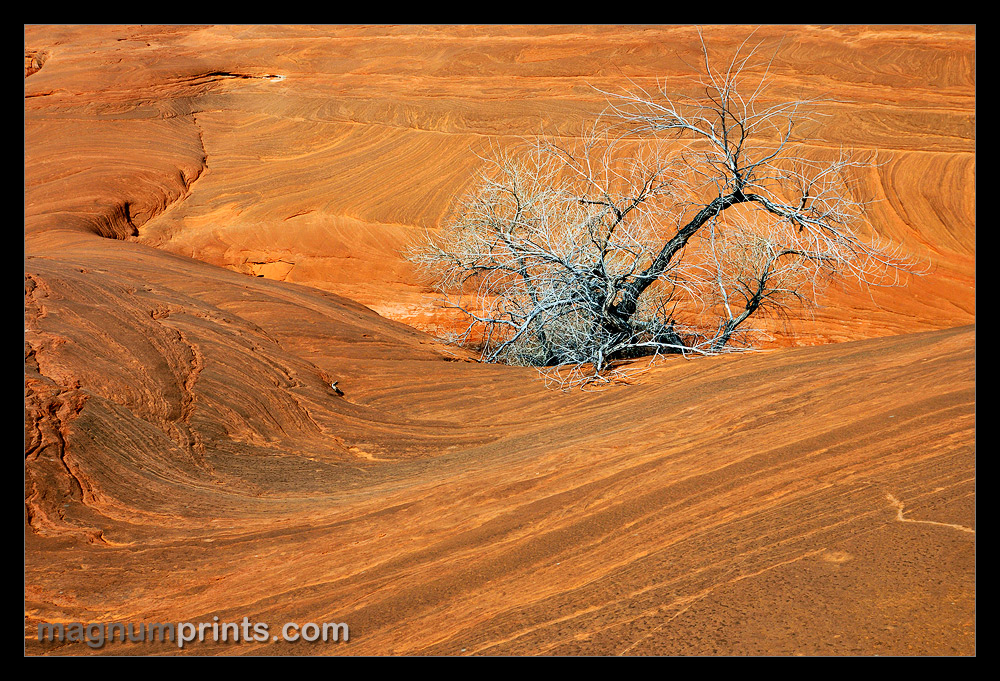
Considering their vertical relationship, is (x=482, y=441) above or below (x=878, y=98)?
below

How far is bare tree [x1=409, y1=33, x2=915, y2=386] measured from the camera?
28.9 feet

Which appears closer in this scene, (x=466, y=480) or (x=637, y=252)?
(x=466, y=480)

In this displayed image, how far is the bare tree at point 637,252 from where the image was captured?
8820mm

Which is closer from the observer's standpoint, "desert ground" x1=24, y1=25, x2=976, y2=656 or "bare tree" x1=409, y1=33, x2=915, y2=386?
"desert ground" x1=24, y1=25, x2=976, y2=656

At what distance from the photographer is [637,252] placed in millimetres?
10500

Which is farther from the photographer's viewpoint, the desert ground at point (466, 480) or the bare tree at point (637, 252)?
the bare tree at point (637, 252)

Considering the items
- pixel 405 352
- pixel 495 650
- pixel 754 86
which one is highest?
pixel 754 86

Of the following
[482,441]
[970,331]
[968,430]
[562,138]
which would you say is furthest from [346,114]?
[968,430]

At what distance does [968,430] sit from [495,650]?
2.89m

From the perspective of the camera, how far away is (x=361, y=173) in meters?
18.1

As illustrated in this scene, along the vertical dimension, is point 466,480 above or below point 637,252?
above

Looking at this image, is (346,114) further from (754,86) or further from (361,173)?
(754,86)

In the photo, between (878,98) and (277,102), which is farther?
(277,102)

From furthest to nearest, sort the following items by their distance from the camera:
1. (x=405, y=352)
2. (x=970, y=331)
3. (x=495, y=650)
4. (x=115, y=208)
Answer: (x=115, y=208) → (x=405, y=352) → (x=970, y=331) → (x=495, y=650)
